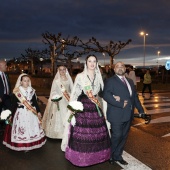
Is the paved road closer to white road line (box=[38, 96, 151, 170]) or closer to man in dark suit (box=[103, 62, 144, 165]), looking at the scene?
white road line (box=[38, 96, 151, 170])

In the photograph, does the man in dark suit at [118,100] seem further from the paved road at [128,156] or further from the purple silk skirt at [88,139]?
the paved road at [128,156]

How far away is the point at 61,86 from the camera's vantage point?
22.4 ft

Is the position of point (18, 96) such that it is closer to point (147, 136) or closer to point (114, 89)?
point (114, 89)

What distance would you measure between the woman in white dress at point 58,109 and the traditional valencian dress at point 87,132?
1732 millimetres

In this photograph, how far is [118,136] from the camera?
463 cm

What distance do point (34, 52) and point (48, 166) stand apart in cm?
5132

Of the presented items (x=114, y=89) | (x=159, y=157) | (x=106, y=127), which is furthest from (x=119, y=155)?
(x=114, y=89)

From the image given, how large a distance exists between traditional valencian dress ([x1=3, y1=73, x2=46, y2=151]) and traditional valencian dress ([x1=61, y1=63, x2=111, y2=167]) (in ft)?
3.40

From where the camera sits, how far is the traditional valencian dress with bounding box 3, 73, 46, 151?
545 centimetres

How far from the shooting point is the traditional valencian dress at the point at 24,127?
5.45m

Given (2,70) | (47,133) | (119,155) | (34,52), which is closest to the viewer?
(119,155)

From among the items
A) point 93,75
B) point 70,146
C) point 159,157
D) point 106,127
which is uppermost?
point 93,75

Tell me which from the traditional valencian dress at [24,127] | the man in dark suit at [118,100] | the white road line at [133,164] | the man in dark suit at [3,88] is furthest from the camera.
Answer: the man in dark suit at [3,88]

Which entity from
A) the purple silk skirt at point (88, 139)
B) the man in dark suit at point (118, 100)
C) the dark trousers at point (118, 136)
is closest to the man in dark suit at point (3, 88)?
the purple silk skirt at point (88, 139)
